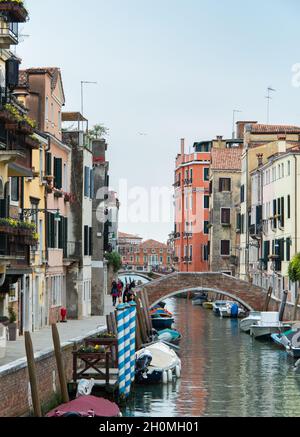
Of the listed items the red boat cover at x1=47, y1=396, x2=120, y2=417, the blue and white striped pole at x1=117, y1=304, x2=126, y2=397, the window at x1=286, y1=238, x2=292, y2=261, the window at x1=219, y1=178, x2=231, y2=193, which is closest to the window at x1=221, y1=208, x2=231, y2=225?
the window at x1=219, y1=178, x2=231, y2=193

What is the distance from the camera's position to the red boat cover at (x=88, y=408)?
1655 cm

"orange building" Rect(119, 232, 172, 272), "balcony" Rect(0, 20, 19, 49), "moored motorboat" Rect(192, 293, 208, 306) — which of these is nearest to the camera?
"balcony" Rect(0, 20, 19, 49)

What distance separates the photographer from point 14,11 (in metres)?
22.8

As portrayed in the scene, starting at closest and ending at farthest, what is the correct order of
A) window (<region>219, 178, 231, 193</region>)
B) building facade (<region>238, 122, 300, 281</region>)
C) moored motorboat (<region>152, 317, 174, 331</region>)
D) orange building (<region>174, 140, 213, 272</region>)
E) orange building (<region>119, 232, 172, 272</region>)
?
moored motorboat (<region>152, 317, 174, 331</region>) < building facade (<region>238, 122, 300, 281</region>) < window (<region>219, 178, 231, 193</region>) < orange building (<region>174, 140, 213, 272</region>) < orange building (<region>119, 232, 172, 272</region>)

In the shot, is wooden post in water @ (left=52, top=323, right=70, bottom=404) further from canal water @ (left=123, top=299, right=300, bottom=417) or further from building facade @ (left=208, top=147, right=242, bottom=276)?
building facade @ (left=208, top=147, right=242, bottom=276)

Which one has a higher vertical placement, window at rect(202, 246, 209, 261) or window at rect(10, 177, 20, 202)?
window at rect(10, 177, 20, 202)

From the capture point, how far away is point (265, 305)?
47719mm

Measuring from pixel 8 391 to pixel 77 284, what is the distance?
20.1 m

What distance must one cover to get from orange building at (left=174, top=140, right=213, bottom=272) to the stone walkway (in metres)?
39.7

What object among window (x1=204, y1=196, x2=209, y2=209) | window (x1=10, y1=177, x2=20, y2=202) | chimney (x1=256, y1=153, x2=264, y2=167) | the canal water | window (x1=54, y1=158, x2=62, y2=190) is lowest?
the canal water

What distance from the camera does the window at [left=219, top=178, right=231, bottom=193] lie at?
6719 cm

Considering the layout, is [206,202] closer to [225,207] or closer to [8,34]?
[225,207]

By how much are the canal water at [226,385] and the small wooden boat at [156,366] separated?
338mm

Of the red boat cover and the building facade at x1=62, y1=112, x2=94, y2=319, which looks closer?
the red boat cover
